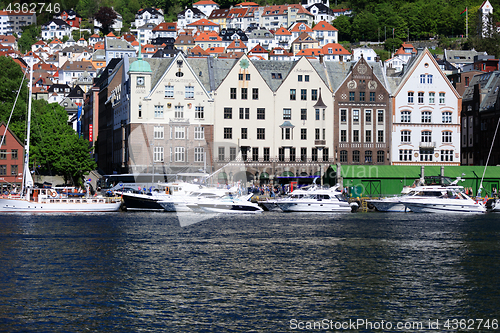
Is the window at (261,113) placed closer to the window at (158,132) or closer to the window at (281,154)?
the window at (281,154)

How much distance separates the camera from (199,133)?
11325 cm

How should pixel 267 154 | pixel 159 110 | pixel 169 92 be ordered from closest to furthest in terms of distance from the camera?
pixel 159 110
pixel 169 92
pixel 267 154

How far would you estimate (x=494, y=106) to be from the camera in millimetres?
125062

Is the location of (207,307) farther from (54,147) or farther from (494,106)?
(494,106)

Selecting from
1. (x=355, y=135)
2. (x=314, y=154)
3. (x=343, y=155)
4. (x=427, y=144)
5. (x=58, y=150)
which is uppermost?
(x=355, y=135)

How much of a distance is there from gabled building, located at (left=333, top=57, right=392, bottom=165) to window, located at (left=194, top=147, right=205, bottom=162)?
2198 centimetres

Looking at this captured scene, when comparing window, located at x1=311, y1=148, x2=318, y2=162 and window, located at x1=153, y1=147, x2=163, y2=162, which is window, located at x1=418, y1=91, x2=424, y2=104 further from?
window, located at x1=153, y1=147, x2=163, y2=162

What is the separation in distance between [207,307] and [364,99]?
3510 inches

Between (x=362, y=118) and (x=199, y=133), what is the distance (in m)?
27.3

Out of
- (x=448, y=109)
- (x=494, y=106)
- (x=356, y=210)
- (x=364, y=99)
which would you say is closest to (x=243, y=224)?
(x=356, y=210)

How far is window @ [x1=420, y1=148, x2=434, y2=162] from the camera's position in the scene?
116312mm

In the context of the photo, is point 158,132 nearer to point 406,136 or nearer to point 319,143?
point 319,143

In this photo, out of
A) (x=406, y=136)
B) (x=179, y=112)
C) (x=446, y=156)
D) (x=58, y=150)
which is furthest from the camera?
(x=446, y=156)

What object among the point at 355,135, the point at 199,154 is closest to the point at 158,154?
the point at 199,154
